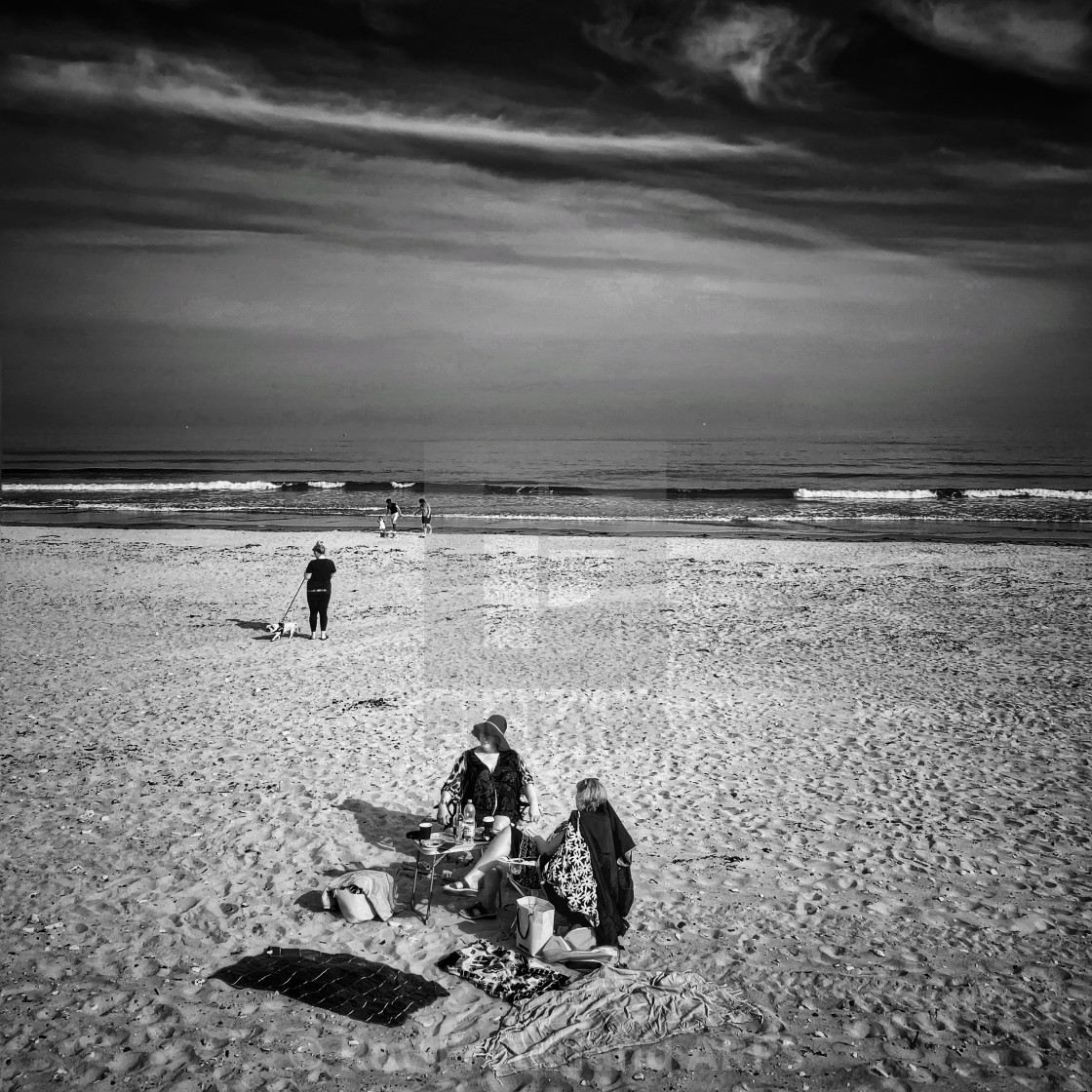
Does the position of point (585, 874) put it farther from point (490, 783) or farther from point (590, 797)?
point (490, 783)

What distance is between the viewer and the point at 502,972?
5.70 m

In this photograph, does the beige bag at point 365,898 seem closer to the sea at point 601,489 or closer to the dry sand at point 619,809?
the dry sand at point 619,809

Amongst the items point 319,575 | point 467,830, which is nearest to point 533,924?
point 467,830

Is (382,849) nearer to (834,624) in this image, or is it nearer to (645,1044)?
(645,1044)

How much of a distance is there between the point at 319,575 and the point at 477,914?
10.3 metres

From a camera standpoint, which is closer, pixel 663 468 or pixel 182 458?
pixel 663 468

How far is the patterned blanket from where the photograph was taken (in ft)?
18.1

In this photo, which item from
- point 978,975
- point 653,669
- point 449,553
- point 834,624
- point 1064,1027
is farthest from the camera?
point 449,553

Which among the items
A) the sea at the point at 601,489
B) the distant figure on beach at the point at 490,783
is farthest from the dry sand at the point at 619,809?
the sea at the point at 601,489

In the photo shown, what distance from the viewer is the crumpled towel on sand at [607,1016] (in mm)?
4988

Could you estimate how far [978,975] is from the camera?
5781 mm

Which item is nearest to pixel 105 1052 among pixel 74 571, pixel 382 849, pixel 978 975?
pixel 382 849

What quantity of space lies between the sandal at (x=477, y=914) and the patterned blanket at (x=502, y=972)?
50 centimetres

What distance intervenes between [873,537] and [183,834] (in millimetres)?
31376
